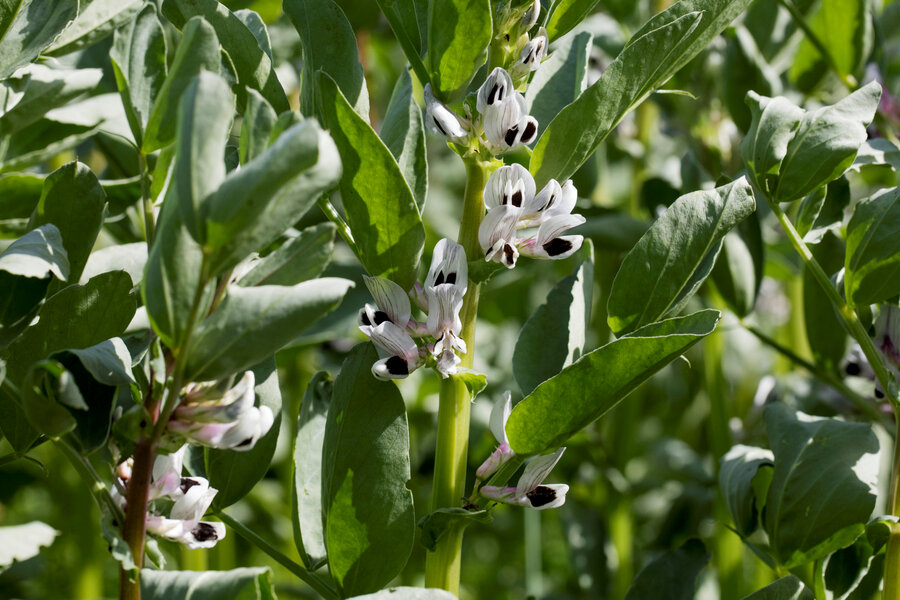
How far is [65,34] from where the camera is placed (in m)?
0.65

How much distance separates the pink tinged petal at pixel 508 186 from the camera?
1.63 ft

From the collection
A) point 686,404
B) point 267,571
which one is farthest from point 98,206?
point 686,404

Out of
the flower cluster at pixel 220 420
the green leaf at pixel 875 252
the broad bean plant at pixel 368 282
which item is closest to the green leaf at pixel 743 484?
the broad bean plant at pixel 368 282

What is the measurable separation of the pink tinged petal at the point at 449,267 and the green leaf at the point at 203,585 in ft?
0.54

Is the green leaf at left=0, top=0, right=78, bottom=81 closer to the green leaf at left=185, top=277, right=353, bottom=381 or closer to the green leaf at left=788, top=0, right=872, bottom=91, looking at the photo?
the green leaf at left=185, top=277, right=353, bottom=381

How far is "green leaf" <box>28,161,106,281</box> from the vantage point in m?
0.53

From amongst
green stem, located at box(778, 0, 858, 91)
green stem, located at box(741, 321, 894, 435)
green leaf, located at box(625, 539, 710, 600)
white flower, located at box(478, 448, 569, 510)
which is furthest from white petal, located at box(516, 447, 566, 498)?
green stem, located at box(778, 0, 858, 91)

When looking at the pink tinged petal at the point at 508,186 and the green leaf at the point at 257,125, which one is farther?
the pink tinged petal at the point at 508,186

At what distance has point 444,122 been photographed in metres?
0.51

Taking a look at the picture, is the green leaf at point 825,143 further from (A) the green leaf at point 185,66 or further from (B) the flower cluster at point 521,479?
(A) the green leaf at point 185,66

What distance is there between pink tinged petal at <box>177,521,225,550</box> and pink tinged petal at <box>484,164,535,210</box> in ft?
0.69

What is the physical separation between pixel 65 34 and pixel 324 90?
27cm

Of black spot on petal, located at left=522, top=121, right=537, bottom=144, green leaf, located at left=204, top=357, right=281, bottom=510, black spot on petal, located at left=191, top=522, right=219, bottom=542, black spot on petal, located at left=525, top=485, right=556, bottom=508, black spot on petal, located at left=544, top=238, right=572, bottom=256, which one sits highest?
black spot on petal, located at left=522, top=121, right=537, bottom=144

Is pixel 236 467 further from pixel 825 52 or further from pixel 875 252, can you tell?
pixel 825 52
